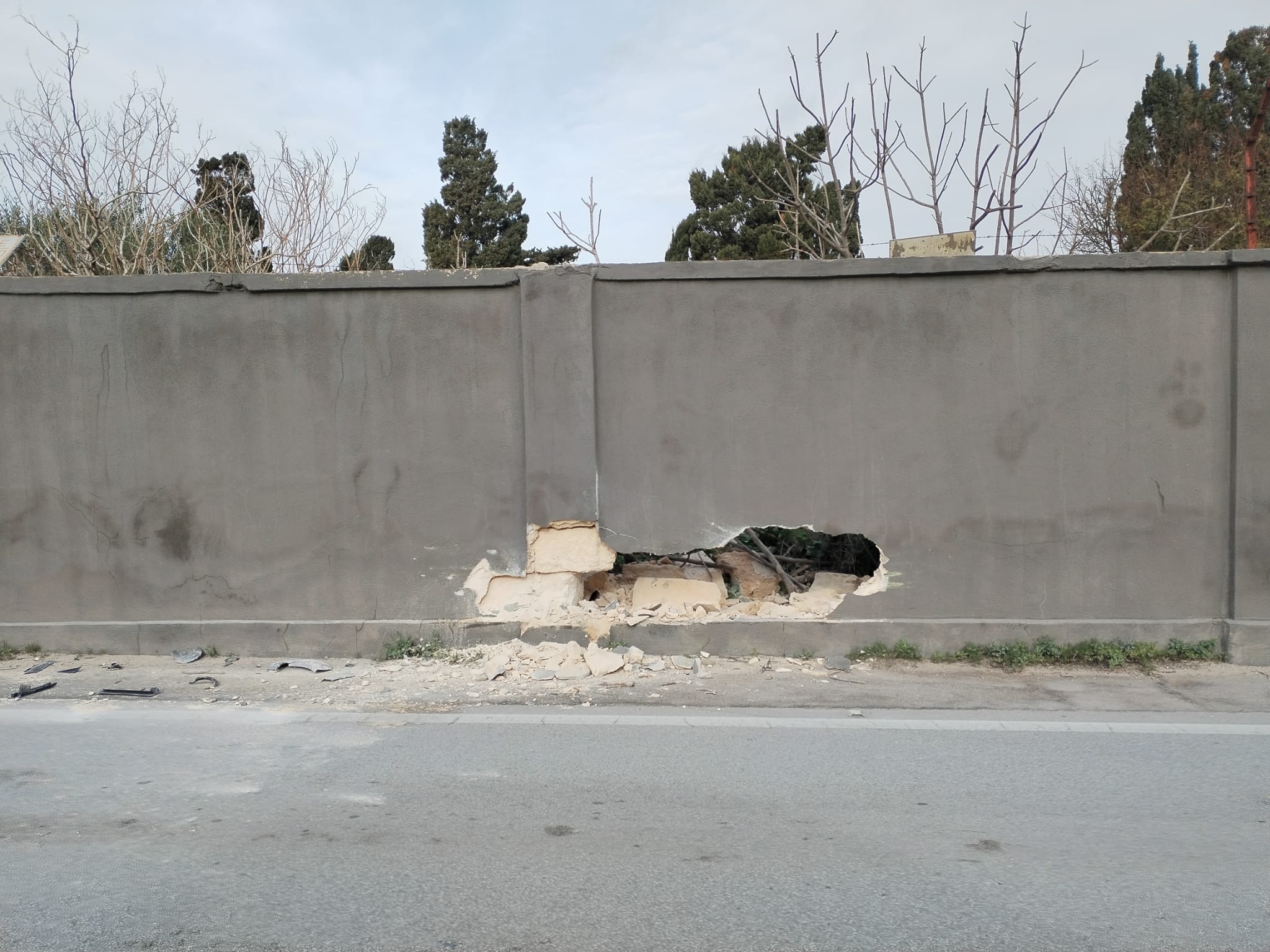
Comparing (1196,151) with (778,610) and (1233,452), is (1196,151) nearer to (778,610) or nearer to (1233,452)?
(1233,452)

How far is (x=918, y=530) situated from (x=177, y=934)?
16.3 feet

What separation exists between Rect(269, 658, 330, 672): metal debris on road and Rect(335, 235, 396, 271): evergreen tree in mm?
6768

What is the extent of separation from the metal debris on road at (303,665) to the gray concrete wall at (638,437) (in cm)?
18

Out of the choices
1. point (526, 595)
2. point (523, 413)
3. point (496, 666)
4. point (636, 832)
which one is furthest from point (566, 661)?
point (636, 832)

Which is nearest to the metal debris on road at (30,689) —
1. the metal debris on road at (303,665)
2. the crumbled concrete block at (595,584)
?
the metal debris on road at (303,665)

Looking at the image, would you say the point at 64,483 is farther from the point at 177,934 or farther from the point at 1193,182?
the point at 1193,182

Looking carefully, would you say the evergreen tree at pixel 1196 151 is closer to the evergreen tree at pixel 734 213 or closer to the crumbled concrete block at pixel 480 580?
the evergreen tree at pixel 734 213

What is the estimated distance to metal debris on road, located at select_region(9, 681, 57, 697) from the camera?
5910 millimetres

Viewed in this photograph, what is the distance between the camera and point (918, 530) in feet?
21.1

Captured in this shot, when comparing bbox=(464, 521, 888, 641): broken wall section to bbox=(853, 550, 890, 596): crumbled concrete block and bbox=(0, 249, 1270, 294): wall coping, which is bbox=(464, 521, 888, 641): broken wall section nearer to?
bbox=(853, 550, 890, 596): crumbled concrete block

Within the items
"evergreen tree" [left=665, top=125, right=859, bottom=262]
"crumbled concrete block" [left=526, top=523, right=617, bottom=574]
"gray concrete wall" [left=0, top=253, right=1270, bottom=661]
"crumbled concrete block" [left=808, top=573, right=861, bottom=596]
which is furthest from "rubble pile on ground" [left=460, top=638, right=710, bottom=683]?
"evergreen tree" [left=665, top=125, right=859, bottom=262]

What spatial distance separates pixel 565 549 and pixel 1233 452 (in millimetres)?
4531

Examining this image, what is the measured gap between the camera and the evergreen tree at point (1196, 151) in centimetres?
1648

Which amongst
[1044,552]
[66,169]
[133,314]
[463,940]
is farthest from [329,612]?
[66,169]
